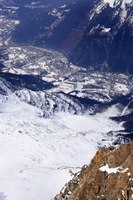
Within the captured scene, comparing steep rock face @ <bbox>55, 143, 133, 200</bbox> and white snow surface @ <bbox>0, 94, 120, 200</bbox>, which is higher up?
steep rock face @ <bbox>55, 143, 133, 200</bbox>

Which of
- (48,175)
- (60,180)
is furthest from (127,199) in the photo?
(48,175)

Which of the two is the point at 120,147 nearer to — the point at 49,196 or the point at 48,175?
the point at 49,196

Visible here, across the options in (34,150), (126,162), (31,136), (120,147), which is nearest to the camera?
(126,162)

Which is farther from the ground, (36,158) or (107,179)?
(107,179)

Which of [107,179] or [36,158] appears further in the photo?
[36,158]

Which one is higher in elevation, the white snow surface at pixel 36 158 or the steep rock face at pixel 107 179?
the steep rock face at pixel 107 179

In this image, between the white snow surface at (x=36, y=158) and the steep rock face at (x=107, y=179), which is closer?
the steep rock face at (x=107, y=179)

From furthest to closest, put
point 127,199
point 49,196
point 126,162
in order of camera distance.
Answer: point 49,196 < point 126,162 < point 127,199

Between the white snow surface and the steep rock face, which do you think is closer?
Result: the steep rock face
